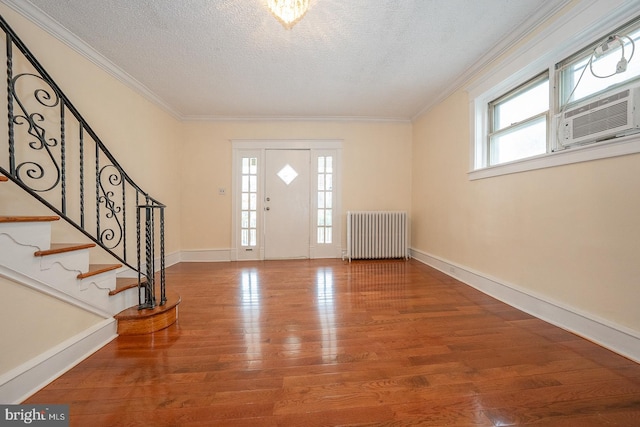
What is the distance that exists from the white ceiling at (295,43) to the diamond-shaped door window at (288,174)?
3.86 ft

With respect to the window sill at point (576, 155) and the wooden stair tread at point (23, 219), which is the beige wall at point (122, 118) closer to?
the wooden stair tread at point (23, 219)

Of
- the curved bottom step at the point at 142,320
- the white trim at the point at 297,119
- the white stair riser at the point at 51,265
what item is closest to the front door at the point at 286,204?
the white trim at the point at 297,119

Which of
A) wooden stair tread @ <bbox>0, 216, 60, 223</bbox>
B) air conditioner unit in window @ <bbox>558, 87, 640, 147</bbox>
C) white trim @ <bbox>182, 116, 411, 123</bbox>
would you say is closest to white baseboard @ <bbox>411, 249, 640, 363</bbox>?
air conditioner unit in window @ <bbox>558, 87, 640, 147</bbox>

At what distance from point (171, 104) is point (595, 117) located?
491cm

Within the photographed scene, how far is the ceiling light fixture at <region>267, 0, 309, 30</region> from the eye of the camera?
5.24ft

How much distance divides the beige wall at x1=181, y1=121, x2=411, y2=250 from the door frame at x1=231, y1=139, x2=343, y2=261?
10cm

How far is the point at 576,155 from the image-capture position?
1760mm


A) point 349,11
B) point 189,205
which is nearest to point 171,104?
point 189,205

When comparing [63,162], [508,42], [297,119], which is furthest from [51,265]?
[508,42]

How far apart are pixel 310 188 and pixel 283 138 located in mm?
1042

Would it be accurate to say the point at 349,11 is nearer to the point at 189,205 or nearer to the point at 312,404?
the point at 312,404

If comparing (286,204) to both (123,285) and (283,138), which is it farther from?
(123,285)

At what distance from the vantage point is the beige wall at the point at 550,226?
1524mm

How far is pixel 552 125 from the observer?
196 cm
